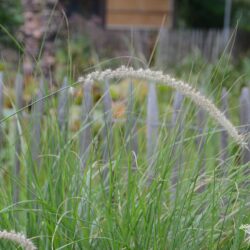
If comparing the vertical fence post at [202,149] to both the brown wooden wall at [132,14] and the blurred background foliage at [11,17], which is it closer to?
the blurred background foliage at [11,17]

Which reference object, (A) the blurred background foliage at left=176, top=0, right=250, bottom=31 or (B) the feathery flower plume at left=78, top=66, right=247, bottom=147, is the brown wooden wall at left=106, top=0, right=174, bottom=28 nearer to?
(A) the blurred background foliage at left=176, top=0, right=250, bottom=31

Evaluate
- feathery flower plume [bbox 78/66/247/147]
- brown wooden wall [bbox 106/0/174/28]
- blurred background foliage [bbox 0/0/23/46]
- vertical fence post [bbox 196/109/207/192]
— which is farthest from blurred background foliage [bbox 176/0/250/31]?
feathery flower plume [bbox 78/66/247/147]

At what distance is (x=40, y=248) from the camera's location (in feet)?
6.45

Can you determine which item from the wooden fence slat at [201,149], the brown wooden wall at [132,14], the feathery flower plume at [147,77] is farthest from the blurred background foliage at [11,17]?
the feathery flower plume at [147,77]

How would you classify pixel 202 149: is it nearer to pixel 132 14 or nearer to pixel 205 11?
pixel 132 14

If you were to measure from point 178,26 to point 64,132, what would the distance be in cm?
1505

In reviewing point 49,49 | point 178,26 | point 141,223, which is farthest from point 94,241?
point 178,26

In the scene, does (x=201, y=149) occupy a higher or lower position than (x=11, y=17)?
higher

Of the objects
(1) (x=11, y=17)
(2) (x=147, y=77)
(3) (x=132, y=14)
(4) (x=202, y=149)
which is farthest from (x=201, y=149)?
(3) (x=132, y=14)

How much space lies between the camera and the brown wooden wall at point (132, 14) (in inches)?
621

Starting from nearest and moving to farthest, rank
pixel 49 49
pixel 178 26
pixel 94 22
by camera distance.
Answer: pixel 49 49 → pixel 94 22 → pixel 178 26

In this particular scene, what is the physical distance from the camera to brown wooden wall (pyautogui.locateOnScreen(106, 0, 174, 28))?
1577 centimetres

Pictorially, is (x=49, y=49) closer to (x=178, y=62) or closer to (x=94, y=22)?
(x=178, y=62)

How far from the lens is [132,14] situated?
15.8 metres
